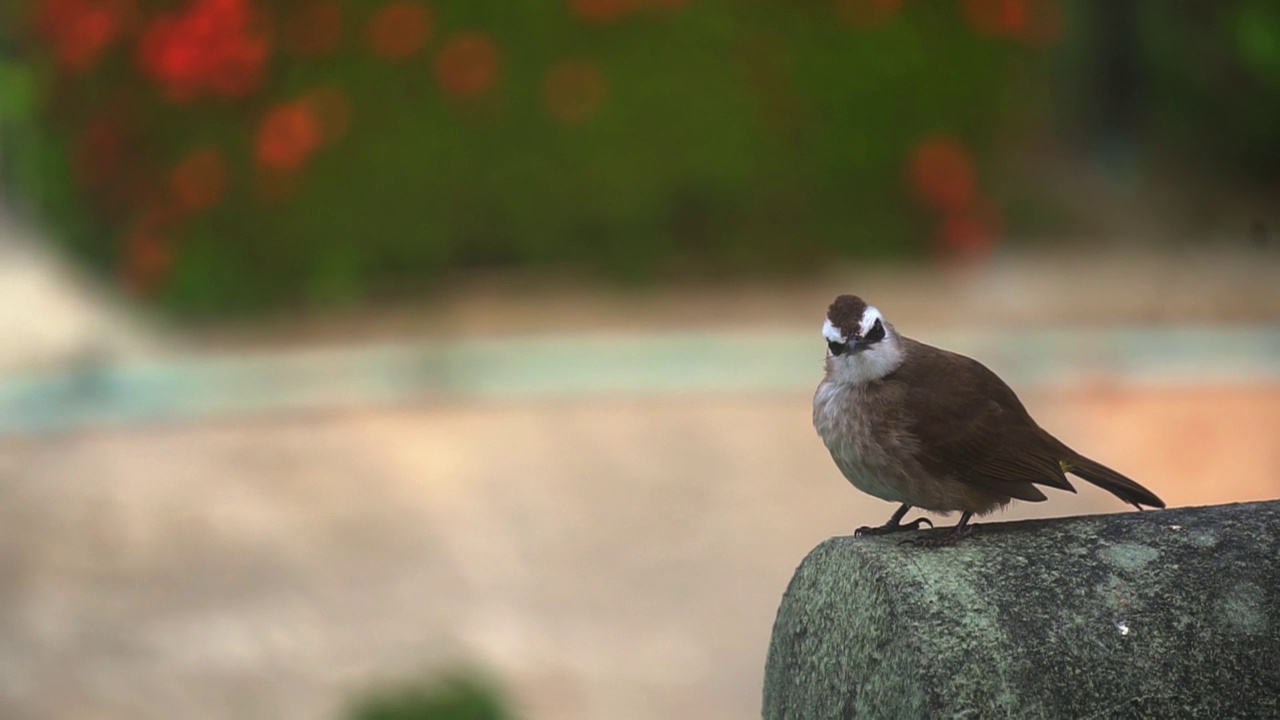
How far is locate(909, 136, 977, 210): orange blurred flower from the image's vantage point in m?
9.29

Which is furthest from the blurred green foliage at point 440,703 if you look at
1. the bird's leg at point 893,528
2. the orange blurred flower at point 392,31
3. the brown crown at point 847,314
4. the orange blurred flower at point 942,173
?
the orange blurred flower at point 942,173

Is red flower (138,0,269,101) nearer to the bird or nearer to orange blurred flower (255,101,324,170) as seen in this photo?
orange blurred flower (255,101,324,170)

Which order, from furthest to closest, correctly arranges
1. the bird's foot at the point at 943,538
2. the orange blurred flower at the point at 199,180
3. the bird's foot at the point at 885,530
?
1. the orange blurred flower at the point at 199,180
2. the bird's foot at the point at 885,530
3. the bird's foot at the point at 943,538

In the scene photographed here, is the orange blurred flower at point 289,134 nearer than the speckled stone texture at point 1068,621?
No

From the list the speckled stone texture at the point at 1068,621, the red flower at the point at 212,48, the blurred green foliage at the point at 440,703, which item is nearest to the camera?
the speckled stone texture at the point at 1068,621

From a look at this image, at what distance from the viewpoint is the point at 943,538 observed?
3.02 metres

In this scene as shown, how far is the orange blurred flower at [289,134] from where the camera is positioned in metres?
9.05

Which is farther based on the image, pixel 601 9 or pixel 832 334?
pixel 601 9

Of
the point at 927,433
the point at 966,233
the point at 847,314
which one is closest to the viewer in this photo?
the point at 927,433

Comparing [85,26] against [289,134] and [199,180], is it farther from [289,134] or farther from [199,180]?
[289,134]

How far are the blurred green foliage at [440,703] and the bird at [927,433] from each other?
2.70m

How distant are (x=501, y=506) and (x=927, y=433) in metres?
5.16

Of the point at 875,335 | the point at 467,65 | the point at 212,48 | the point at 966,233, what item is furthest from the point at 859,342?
the point at 212,48

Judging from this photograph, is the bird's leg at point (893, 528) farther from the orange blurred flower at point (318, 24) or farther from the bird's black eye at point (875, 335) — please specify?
the orange blurred flower at point (318, 24)
